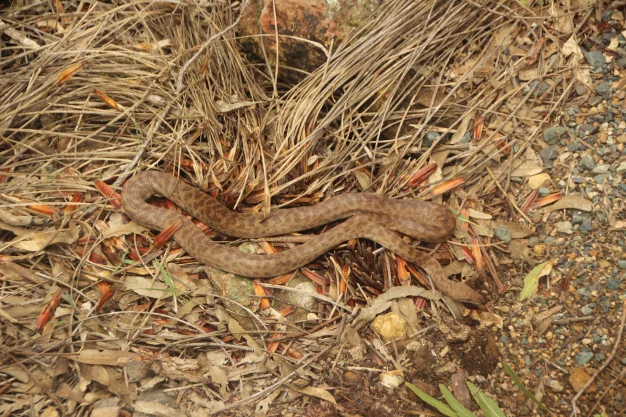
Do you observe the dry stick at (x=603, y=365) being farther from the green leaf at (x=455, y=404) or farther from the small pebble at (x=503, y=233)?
the small pebble at (x=503, y=233)

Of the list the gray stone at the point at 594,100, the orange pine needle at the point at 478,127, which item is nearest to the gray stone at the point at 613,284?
the gray stone at the point at 594,100

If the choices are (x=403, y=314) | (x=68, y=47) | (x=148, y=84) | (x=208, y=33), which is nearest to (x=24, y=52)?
(x=68, y=47)

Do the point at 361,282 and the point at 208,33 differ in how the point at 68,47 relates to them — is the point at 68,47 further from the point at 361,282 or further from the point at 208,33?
the point at 361,282

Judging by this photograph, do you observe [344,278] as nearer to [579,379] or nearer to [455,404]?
[455,404]

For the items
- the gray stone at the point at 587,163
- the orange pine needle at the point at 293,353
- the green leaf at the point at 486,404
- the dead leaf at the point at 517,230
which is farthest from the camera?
the dead leaf at the point at 517,230

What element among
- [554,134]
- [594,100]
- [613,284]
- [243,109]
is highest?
[594,100]

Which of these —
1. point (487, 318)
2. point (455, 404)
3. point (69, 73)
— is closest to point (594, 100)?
point (487, 318)
